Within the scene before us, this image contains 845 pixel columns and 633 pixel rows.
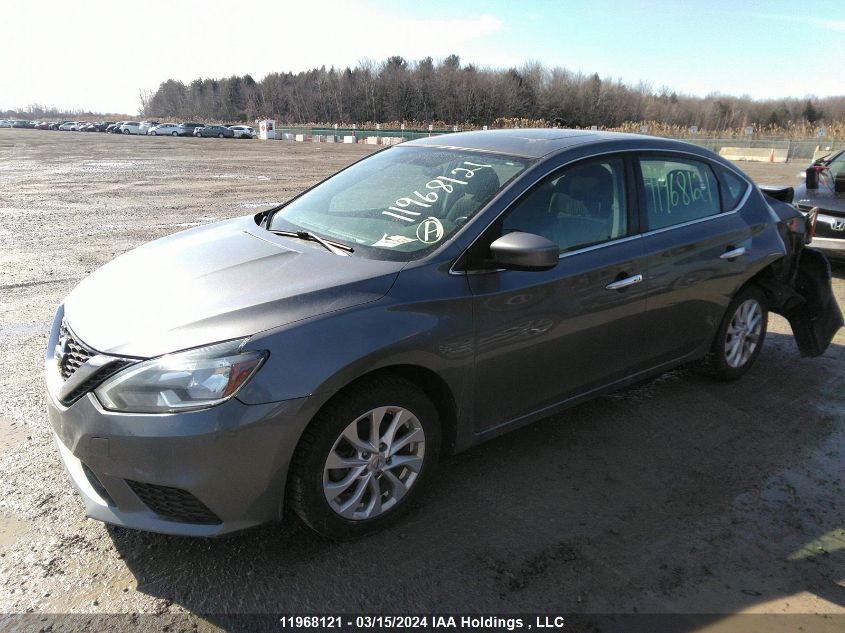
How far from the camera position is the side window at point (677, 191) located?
3912 millimetres

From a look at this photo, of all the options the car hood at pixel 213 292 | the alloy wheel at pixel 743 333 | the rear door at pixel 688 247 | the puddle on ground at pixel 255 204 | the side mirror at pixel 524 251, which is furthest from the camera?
the puddle on ground at pixel 255 204

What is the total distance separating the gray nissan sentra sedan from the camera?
2395 mm

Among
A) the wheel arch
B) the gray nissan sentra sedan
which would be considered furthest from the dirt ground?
the wheel arch

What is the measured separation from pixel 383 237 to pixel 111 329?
1.32 m

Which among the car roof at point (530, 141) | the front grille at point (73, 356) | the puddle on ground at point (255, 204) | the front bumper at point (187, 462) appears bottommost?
the puddle on ground at point (255, 204)

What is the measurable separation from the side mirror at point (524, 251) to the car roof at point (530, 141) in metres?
0.74

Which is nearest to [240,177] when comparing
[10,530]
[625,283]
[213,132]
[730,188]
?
[730,188]

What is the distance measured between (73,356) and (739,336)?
A: 4.25 metres

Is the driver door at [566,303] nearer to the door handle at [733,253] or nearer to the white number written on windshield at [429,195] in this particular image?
the white number written on windshield at [429,195]

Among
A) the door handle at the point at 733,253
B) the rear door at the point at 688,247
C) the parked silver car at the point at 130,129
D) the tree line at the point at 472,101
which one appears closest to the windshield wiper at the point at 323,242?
the rear door at the point at 688,247

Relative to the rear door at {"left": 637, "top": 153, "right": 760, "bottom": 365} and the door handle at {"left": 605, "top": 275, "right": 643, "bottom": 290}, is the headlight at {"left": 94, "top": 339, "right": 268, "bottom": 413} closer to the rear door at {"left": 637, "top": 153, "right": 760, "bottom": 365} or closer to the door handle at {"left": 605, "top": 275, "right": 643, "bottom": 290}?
the door handle at {"left": 605, "top": 275, "right": 643, "bottom": 290}

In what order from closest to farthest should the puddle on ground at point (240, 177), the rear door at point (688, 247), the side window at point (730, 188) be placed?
the rear door at point (688, 247) < the side window at point (730, 188) < the puddle on ground at point (240, 177)

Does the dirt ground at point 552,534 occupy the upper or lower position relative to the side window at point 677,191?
lower

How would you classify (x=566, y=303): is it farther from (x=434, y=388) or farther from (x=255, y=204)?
(x=255, y=204)
